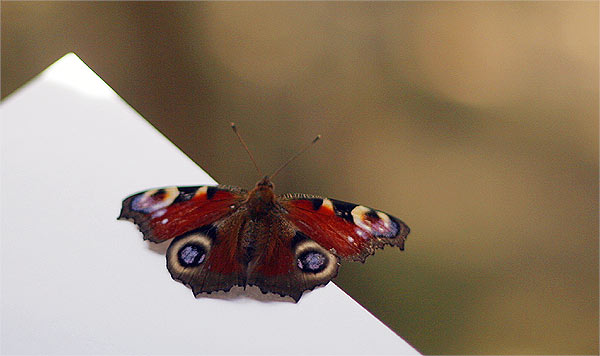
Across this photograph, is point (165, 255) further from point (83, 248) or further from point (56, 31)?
point (56, 31)

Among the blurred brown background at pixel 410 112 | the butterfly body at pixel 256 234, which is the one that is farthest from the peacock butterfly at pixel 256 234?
the blurred brown background at pixel 410 112

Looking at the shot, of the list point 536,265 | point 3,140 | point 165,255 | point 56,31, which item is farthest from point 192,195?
point 56,31

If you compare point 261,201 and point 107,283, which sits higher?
point 261,201

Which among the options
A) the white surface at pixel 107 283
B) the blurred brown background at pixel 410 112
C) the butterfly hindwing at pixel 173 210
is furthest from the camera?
the blurred brown background at pixel 410 112

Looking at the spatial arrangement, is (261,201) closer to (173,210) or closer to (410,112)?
(173,210)

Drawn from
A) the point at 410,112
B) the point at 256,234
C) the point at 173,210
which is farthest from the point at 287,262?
the point at 410,112

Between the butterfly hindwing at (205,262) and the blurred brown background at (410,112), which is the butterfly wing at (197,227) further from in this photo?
the blurred brown background at (410,112)
